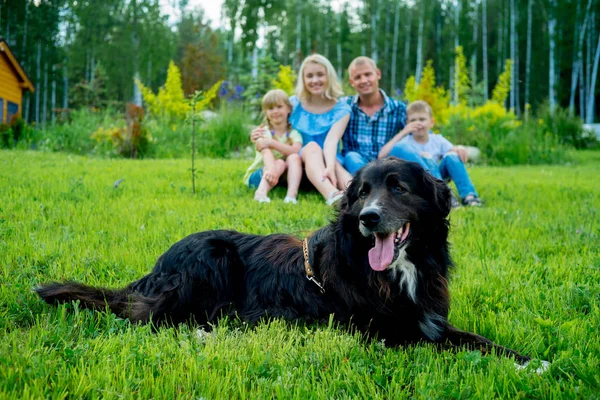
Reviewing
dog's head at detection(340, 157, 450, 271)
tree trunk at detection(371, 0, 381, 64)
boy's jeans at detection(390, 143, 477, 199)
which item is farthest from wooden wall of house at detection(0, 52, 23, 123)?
tree trunk at detection(371, 0, 381, 64)

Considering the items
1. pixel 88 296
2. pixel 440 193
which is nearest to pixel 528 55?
pixel 440 193

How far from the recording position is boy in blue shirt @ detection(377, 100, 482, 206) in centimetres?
691

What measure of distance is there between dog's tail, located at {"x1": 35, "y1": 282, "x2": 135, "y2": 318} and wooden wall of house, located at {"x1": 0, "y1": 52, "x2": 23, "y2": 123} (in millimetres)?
23135

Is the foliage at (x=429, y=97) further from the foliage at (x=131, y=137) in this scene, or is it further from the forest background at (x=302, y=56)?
the foliage at (x=131, y=137)

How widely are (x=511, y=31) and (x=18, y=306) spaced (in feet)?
135

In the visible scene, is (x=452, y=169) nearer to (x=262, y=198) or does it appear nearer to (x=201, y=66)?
(x=262, y=198)

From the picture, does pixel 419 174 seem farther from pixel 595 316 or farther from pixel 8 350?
pixel 8 350

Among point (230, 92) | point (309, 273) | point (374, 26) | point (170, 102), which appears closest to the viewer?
point (309, 273)

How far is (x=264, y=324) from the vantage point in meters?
2.94

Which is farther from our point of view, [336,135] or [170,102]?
[170,102]

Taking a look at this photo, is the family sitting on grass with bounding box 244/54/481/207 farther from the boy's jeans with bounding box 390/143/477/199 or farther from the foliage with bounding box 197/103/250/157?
the foliage with bounding box 197/103/250/157

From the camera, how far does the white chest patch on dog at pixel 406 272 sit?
9.43 ft

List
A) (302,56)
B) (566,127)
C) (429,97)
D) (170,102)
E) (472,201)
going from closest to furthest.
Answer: (472,201), (170,102), (429,97), (566,127), (302,56)

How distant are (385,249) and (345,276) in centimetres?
33
